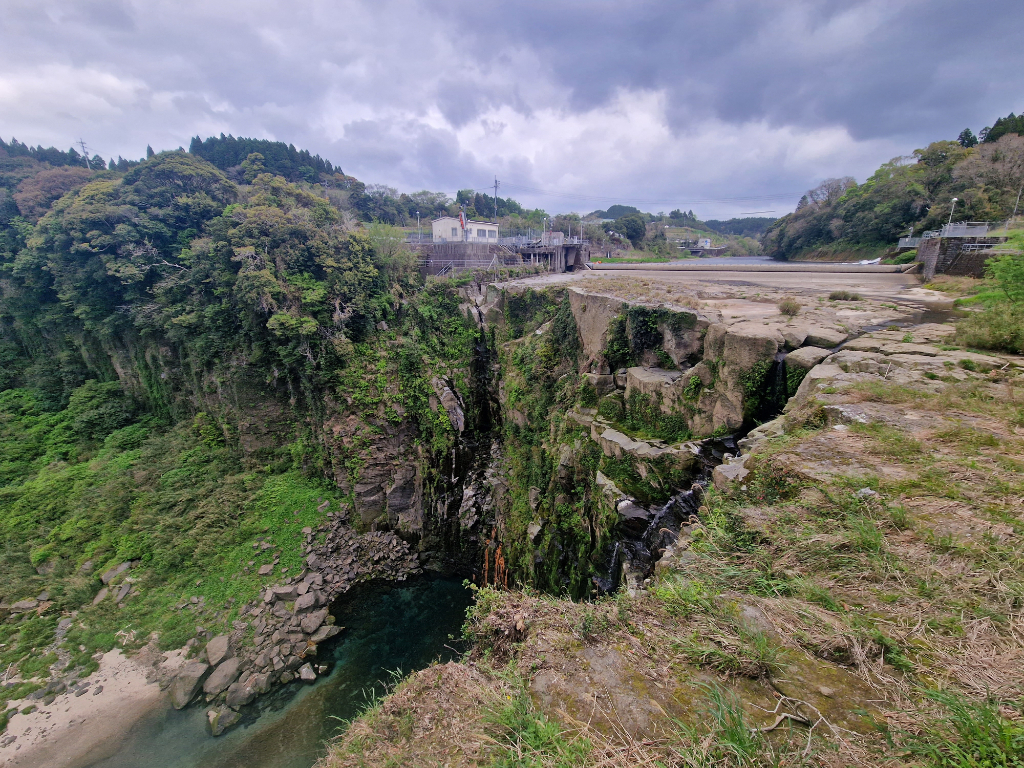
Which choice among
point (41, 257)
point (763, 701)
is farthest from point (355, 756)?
point (41, 257)

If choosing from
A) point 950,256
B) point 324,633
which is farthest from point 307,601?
point 950,256

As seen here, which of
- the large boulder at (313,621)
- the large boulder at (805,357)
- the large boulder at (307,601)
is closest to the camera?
the large boulder at (805,357)

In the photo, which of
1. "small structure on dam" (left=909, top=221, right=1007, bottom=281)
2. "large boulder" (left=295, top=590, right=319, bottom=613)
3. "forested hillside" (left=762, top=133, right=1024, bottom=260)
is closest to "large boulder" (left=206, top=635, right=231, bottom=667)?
"large boulder" (left=295, top=590, right=319, bottom=613)

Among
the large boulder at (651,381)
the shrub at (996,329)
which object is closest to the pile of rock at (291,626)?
the large boulder at (651,381)

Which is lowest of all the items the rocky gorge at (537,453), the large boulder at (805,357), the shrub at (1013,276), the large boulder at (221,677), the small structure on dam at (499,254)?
the large boulder at (221,677)

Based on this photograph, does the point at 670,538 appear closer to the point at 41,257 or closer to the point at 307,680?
the point at 307,680

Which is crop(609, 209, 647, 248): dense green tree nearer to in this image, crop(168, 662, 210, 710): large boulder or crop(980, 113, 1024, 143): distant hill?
crop(980, 113, 1024, 143): distant hill

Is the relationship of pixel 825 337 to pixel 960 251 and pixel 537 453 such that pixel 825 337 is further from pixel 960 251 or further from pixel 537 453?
pixel 960 251

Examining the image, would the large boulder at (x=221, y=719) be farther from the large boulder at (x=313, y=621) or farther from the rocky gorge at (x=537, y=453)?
the large boulder at (x=313, y=621)
